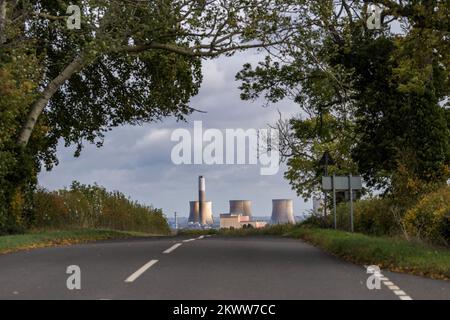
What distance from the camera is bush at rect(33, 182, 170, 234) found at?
31.0m

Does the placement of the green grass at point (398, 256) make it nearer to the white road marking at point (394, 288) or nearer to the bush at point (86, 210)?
the white road marking at point (394, 288)

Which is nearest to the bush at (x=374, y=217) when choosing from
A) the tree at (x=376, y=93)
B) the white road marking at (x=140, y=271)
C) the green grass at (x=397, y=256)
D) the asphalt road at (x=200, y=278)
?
the tree at (x=376, y=93)

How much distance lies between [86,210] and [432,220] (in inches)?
727

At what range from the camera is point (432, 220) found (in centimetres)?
1952

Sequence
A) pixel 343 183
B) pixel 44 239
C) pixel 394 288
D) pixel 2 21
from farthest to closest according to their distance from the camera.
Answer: pixel 343 183, pixel 44 239, pixel 2 21, pixel 394 288

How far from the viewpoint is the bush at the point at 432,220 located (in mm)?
18156

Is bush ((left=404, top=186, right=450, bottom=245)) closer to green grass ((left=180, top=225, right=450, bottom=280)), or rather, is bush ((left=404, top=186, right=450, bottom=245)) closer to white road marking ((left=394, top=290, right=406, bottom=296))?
green grass ((left=180, top=225, right=450, bottom=280))

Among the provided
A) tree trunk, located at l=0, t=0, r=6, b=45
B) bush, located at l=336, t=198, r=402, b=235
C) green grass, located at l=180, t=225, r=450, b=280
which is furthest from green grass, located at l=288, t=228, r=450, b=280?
tree trunk, located at l=0, t=0, r=6, b=45

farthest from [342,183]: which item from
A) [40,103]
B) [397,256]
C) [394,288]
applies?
[394,288]

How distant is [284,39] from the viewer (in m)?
27.7

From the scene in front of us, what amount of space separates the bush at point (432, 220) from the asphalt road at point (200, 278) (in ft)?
14.2

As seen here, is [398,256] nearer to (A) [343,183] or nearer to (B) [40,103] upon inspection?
(A) [343,183]
